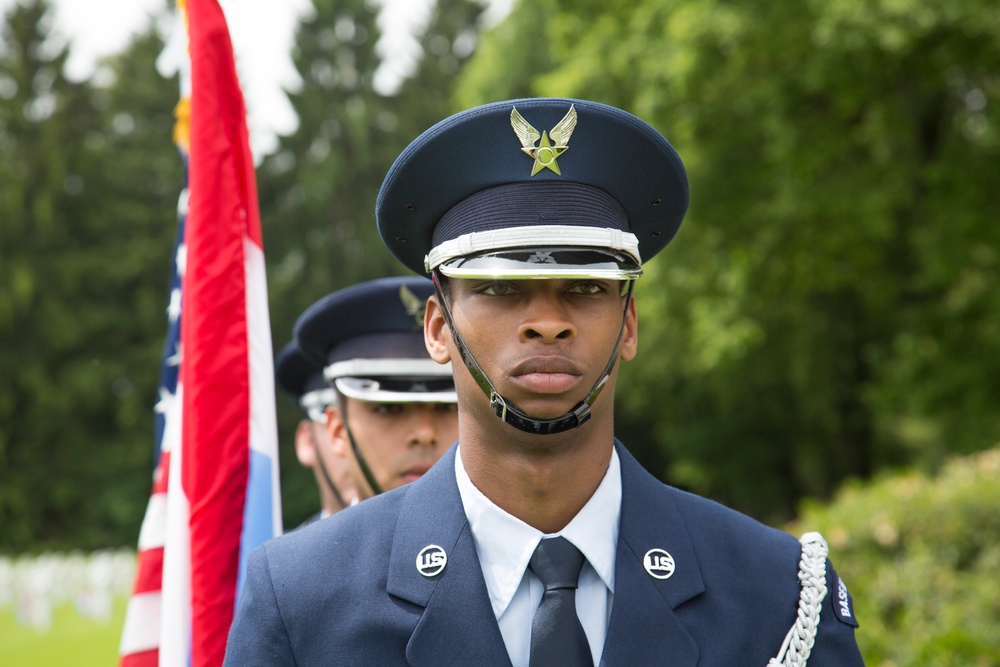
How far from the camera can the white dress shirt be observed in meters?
2.21

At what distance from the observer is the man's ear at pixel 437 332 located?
7.84 ft

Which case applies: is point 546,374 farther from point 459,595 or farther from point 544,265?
point 459,595

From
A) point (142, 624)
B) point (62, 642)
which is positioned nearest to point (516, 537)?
point (142, 624)

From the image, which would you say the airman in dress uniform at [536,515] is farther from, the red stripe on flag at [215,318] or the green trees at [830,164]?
the green trees at [830,164]

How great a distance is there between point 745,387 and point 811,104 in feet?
28.0

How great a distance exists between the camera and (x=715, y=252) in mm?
16531

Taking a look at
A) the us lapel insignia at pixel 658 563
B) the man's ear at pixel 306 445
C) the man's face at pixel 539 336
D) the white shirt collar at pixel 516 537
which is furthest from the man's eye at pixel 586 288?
the man's ear at pixel 306 445

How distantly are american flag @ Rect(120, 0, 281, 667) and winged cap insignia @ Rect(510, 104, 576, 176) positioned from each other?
4.15 ft

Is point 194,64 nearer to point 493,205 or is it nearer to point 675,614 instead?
point 493,205

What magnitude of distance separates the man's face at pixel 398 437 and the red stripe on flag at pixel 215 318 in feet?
2.59

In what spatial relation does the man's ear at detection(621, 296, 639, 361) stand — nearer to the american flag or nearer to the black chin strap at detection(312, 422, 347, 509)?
the american flag

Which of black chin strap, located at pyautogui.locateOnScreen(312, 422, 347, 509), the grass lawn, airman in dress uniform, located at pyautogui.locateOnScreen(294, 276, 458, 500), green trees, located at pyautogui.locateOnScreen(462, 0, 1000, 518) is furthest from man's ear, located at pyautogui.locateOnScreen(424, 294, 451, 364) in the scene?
the grass lawn

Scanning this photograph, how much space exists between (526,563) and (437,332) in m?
0.53

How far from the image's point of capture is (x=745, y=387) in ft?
76.5
